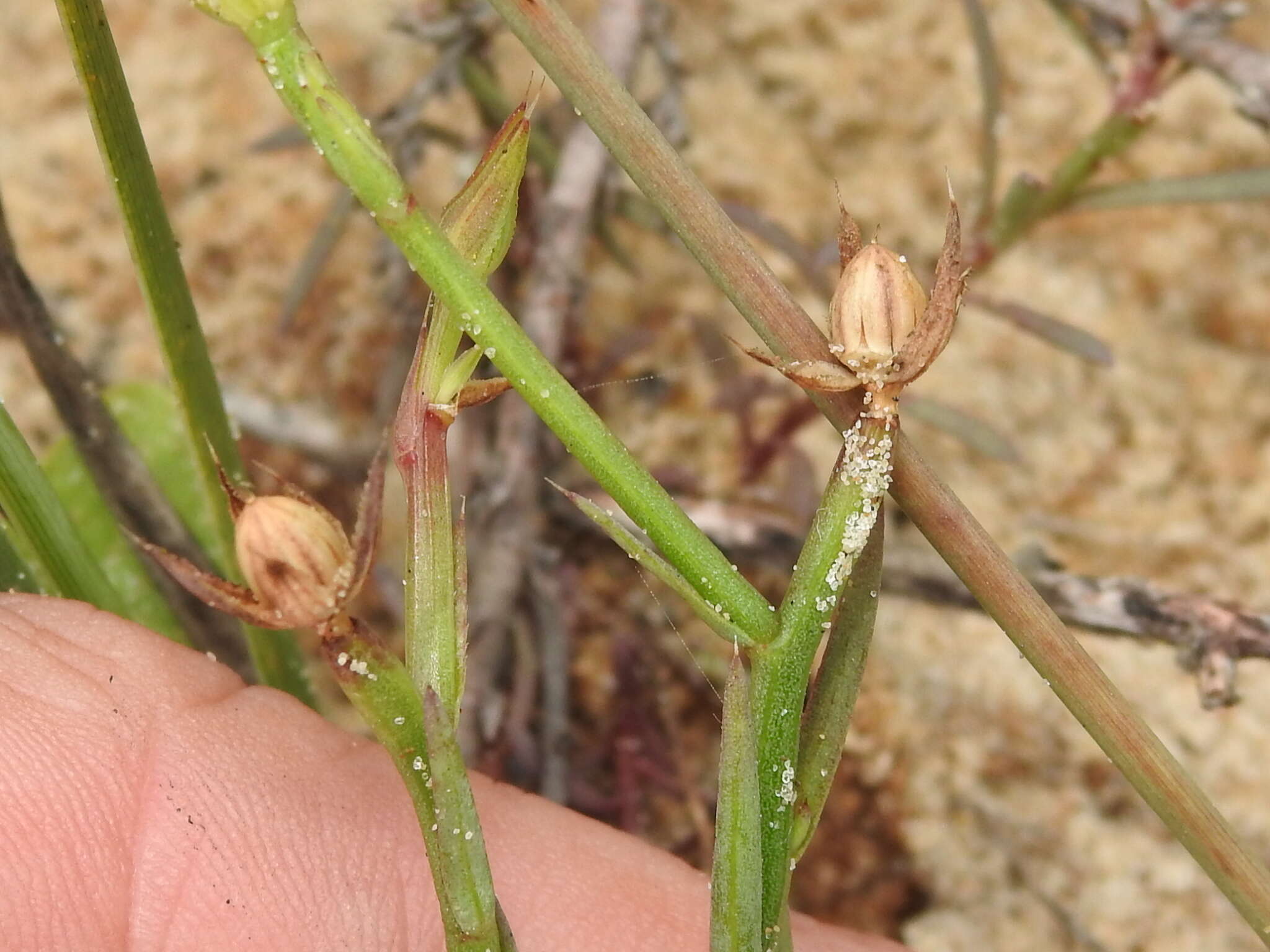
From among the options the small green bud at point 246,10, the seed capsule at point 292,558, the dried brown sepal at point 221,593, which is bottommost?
the dried brown sepal at point 221,593

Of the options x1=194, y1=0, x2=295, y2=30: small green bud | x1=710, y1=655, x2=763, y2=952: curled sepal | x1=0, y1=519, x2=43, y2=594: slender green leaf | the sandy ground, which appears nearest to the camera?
x1=194, y1=0, x2=295, y2=30: small green bud

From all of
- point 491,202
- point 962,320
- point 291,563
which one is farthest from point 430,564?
point 962,320

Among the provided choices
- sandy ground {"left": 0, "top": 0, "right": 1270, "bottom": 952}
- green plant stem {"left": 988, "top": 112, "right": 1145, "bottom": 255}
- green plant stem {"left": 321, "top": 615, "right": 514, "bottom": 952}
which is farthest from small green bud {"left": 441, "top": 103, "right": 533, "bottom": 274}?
sandy ground {"left": 0, "top": 0, "right": 1270, "bottom": 952}

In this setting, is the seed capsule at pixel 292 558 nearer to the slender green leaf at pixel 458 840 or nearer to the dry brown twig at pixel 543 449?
the slender green leaf at pixel 458 840

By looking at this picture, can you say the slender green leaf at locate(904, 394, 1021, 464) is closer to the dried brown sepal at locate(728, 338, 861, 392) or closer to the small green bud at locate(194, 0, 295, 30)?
the dried brown sepal at locate(728, 338, 861, 392)

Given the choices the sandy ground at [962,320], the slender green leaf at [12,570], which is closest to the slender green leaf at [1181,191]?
the sandy ground at [962,320]

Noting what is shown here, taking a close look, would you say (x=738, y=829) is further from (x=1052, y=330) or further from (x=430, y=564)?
(x=1052, y=330)
